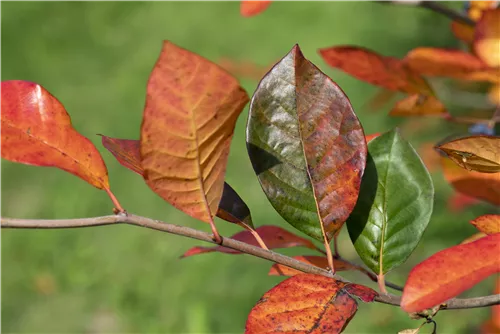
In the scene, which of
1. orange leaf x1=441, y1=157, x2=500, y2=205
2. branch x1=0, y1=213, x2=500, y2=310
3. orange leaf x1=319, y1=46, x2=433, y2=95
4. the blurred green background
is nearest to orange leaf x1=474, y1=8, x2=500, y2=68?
orange leaf x1=319, y1=46, x2=433, y2=95

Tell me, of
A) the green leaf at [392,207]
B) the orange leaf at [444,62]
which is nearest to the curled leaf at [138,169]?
the green leaf at [392,207]

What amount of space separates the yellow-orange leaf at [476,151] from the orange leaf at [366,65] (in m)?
0.30

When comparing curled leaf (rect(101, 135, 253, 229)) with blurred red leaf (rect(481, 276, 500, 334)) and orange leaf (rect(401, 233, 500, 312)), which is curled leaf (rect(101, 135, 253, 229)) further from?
blurred red leaf (rect(481, 276, 500, 334))

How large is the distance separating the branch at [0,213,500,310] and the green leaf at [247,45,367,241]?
49 mm

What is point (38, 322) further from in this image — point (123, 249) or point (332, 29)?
point (332, 29)

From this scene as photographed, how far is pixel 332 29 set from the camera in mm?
4586

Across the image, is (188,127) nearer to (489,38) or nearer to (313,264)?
(313,264)

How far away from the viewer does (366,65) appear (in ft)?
2.75

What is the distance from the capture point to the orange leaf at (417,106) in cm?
85

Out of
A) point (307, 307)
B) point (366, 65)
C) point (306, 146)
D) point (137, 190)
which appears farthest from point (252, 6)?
point (137, 190)

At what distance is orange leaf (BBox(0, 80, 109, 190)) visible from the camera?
0.52 metres

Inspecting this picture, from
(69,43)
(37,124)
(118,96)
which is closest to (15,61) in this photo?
(69,43)

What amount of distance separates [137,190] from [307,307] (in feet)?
9.14

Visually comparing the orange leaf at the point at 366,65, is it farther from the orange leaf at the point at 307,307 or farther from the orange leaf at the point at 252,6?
the orange leaf at the point at 307,307
